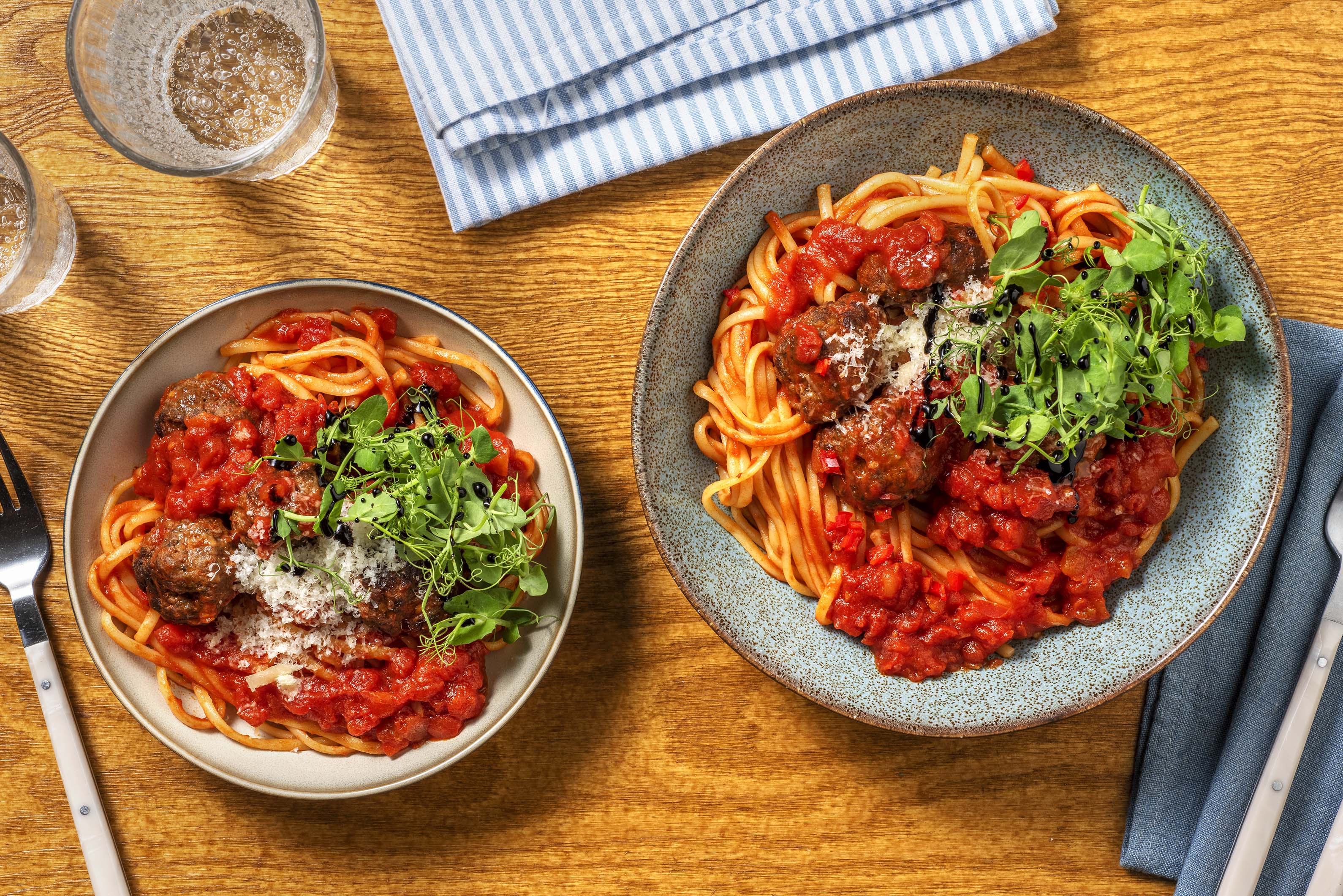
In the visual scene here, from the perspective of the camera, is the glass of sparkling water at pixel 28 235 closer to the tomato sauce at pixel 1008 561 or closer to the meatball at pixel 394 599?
the meatball at pixel 394 599

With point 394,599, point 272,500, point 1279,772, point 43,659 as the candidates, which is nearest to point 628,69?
point 272,500

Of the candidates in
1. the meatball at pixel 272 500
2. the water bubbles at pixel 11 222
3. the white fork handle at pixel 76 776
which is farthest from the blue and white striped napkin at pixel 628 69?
the white fork handle at pixel 76 776

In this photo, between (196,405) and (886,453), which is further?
(196,405)

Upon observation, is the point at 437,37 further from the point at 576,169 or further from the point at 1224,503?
the point at 1224,503

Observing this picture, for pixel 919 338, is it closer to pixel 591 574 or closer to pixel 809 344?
pixel 809 344

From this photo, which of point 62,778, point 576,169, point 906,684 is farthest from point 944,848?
point 62,778
